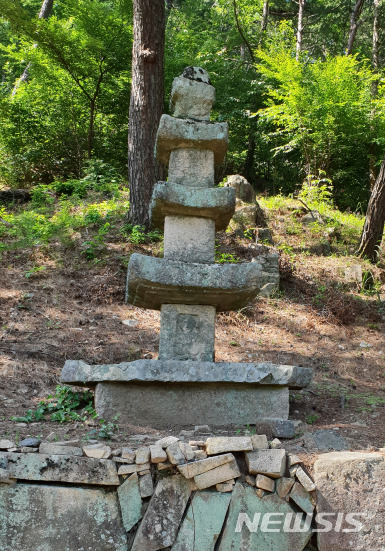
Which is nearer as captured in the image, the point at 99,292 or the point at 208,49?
the point at 99,292

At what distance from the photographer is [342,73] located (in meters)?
12.7

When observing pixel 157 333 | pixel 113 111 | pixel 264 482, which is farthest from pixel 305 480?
pixel 113 111

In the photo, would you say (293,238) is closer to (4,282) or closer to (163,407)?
(4,282)

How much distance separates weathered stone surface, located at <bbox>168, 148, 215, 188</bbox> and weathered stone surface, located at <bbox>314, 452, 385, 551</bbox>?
2.78 m

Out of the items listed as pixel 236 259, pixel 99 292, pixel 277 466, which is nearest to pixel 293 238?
pixel 236 259

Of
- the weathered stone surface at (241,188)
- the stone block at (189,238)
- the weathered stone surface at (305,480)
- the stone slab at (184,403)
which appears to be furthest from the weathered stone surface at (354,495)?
the weathered stone surface at (241,188)

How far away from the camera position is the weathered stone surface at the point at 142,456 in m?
3.32

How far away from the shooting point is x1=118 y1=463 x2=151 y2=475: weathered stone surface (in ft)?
10.8

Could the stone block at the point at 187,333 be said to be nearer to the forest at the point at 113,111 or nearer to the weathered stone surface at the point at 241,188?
the weathered stone surface at the point at 241,188

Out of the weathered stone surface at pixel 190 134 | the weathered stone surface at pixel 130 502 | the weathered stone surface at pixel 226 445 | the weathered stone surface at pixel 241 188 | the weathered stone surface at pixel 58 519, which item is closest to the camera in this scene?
the weathered stone surface at pixel 58 519

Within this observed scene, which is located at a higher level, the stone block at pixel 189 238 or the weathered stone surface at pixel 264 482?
the stone block at pixel 189 238

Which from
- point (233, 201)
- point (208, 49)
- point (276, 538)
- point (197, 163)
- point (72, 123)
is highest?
point (208, 49)

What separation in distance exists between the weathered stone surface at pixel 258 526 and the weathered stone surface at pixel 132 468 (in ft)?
2.03

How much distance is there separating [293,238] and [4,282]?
5773 millimetres
